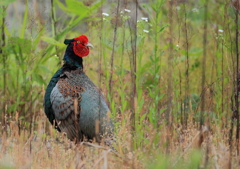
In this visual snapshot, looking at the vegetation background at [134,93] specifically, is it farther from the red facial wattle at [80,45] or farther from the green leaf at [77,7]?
the red facial wattle at [80,45]

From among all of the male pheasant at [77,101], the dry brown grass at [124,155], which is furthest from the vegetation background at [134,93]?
the male pheasant at [77,101]

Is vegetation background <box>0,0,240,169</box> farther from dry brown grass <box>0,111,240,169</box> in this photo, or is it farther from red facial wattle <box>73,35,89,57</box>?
red facial wattle <box>73,35,89,57</box>

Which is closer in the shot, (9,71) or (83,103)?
(83,103)

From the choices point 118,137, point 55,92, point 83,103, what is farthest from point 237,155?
point 55,92

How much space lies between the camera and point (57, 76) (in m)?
4.81

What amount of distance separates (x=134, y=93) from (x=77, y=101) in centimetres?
65

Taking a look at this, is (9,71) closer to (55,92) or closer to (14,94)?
(14,94)

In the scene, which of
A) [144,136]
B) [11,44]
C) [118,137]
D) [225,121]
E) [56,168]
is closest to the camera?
[56,168]

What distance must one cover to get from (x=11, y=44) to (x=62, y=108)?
1.20m

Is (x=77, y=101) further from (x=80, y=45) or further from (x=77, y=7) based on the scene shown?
(x=77, y=7)

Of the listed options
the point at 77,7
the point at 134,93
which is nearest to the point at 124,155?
the point at 134,93

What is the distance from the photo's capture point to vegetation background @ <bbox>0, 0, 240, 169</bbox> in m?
3.31

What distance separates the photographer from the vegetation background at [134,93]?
331cm

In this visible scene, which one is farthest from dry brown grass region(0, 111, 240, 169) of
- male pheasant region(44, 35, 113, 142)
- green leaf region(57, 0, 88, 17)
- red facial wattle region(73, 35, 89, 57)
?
green leaf region(57, 0, 88, 17)
